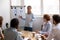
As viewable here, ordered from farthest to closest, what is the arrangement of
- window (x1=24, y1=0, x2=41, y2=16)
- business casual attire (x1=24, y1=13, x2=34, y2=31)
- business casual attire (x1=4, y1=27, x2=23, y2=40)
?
1. window (x1=24, y1=0, x2=41, y2=16)
2. business casual attire (x1=24, y1=13, x2=34, y2=31)
3. business casual attire (x1=4, y1=27, x2=23, y2=40)

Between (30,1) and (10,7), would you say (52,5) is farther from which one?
(10,7)

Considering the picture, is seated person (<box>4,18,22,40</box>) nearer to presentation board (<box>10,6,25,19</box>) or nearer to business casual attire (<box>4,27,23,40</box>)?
business casual attire (<box>4,27,23,40</box>)

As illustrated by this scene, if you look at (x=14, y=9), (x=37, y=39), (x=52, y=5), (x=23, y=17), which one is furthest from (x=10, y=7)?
(x=37, y=39)

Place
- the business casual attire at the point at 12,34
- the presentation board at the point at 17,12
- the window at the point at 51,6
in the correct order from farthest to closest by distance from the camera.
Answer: the window at the point at 51,6 < the presentation board at the point at 17,12 < the business casual attire at the point at 12,34

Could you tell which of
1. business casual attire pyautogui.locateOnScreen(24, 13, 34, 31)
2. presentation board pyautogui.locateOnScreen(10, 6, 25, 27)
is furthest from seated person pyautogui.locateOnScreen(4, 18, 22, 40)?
presentation board pyautogui.locateOnScreen(10, 6, 25, 27)

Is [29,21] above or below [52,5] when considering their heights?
below

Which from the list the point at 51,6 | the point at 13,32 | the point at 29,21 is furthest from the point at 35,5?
the point at 13,32

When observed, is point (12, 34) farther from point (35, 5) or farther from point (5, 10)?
point (35, 5)

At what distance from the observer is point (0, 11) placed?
6562mm

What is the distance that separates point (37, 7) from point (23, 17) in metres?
0.86

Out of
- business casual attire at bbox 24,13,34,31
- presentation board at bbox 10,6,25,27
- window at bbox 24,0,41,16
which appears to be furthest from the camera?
window at bbox 24,0,41,16

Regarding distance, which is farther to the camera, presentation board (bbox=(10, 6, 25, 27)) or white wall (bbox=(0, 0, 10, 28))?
white wall (bbox=(0, 0, 10, 28))

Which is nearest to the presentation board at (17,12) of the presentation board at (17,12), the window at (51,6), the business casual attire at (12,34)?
the presentation board at (17,12)

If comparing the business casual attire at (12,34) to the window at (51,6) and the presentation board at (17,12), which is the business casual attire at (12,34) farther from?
the window at (51,6)
